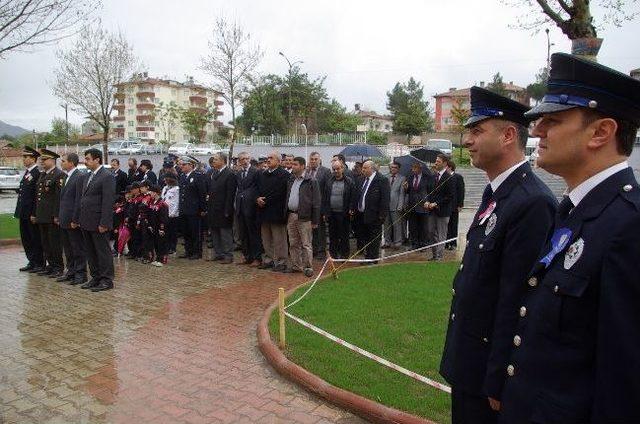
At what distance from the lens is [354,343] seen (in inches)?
210

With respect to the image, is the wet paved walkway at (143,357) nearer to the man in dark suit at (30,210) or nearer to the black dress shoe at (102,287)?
the black dress shoe at (102,287)

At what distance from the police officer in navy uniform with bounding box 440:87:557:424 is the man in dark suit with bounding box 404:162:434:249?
8.06m

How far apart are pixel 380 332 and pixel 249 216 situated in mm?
4876

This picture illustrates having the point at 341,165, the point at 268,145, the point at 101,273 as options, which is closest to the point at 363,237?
the point at 341,165

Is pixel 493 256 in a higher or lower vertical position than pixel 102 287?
higher

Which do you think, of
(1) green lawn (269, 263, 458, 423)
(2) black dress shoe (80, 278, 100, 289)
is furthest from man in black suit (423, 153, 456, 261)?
(2) black dress shoe (80, 278, 100, 289)

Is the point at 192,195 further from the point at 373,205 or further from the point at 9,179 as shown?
the point at 9,179

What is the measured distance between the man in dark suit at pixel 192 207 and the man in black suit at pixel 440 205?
4.79 m

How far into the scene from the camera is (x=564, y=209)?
1.95 m

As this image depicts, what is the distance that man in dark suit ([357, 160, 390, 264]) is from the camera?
32.3 ft

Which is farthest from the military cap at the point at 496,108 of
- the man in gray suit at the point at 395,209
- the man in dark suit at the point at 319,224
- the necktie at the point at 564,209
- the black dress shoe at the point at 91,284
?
the man in gray suit at the point at 395,209

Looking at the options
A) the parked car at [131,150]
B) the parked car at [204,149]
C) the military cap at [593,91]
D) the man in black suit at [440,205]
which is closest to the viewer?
the military cap at [593,91]

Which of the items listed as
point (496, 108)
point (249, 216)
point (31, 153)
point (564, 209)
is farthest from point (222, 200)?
point (564, 209)

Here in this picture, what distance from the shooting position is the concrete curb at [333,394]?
12.7 ft
